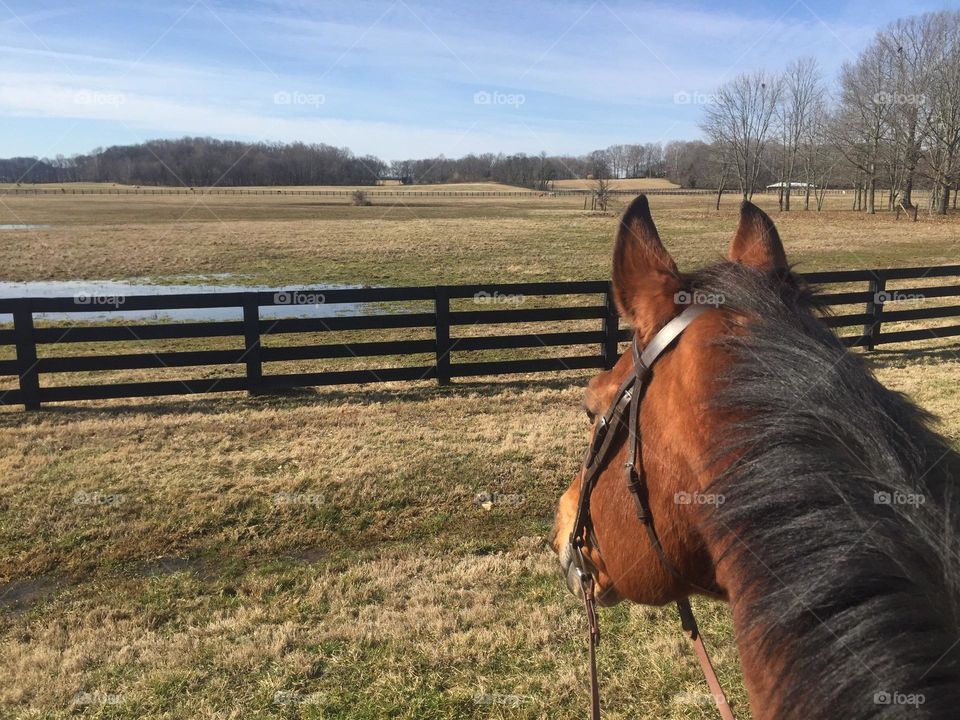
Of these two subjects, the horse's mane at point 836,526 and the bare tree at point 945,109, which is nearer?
the horse's mane at point 836,526

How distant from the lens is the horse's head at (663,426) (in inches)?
49.6

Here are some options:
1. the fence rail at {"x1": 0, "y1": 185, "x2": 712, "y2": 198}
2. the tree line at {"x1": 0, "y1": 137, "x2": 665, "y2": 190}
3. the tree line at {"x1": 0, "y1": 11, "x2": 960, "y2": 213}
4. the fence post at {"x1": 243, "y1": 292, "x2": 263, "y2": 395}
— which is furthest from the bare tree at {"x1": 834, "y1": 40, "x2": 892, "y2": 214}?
the fence post at {"x1": 243, "y1": 292, "x2": 263, "y2": 395}

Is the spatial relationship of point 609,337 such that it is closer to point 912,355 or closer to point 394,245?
point 912,355

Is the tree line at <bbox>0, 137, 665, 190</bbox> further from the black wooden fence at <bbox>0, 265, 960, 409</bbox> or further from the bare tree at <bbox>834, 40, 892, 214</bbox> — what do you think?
the black wooden fence at <bbox>0, 265, 960, 409</bbox>

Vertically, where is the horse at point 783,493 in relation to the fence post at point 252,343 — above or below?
above

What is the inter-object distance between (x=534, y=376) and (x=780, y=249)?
850 centimetres

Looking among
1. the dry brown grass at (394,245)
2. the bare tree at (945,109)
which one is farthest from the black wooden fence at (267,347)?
the bare tree at (945,109)

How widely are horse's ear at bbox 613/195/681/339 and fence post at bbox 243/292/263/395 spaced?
7989 mm

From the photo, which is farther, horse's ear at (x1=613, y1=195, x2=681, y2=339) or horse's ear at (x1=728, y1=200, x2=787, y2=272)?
horse's ear at (x1=728, y1=200, x2=787, y2=272)

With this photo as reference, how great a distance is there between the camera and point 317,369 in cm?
1053

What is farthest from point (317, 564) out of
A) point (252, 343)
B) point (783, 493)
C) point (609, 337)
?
point (609, 337)

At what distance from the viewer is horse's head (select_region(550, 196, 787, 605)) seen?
49.6 inches

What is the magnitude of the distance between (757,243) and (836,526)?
0.80m

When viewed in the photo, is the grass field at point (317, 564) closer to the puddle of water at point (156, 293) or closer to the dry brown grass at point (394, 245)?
the puddle of water at point (156, 293)
